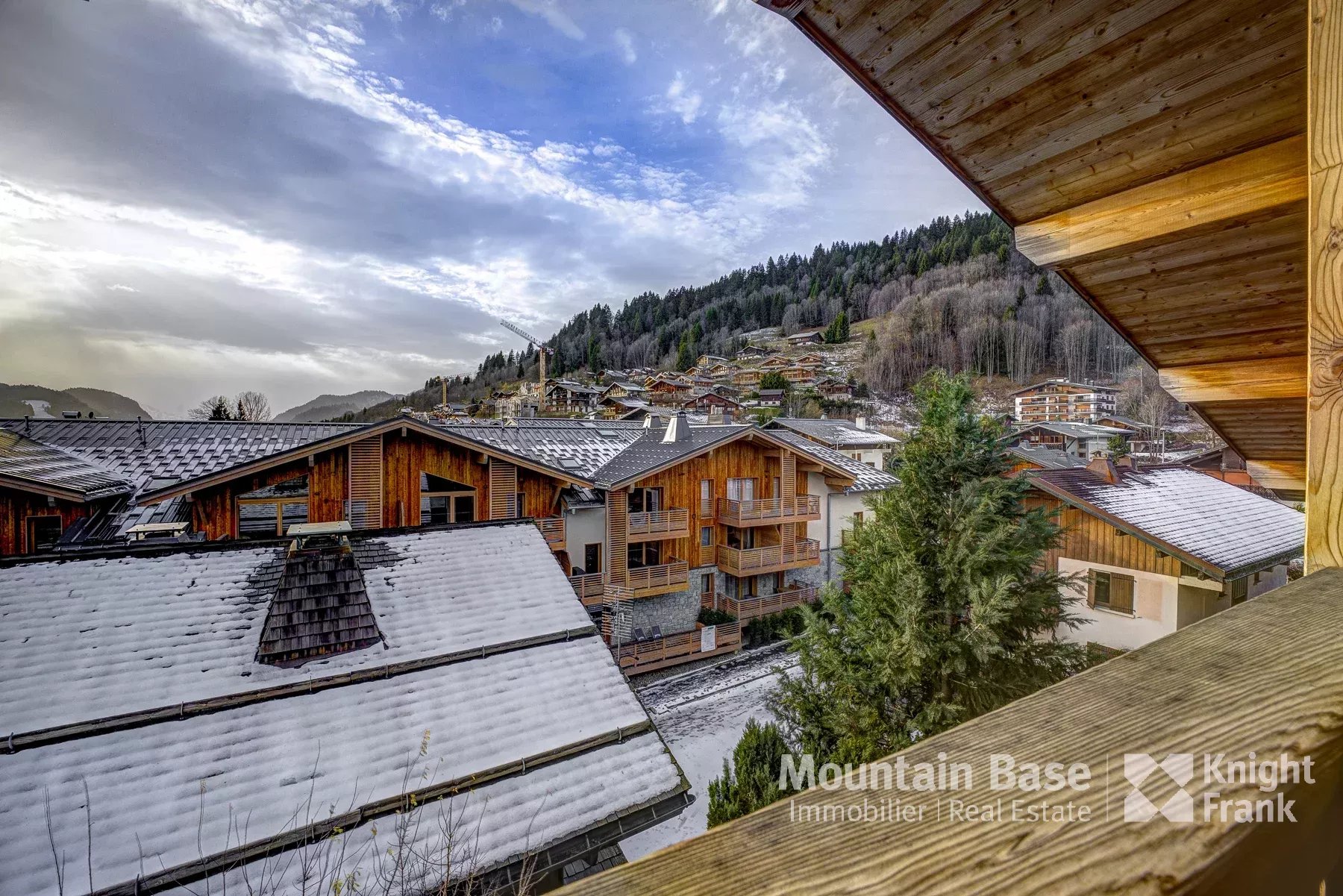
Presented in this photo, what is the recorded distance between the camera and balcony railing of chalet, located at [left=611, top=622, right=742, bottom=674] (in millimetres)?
14602

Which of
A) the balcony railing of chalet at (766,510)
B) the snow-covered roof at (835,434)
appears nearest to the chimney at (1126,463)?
the balcony railing of chalet at (766,510)

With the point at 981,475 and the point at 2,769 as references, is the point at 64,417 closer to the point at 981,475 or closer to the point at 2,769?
the point at 2,769

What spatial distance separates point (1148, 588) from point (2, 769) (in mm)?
17024

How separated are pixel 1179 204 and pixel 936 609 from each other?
627cm

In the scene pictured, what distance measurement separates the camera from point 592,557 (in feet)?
51.5

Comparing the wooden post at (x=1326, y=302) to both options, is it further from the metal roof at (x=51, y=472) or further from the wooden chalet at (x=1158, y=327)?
the metal roof at (x=51, y=472)

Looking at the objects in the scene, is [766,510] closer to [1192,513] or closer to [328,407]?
[1192,513]

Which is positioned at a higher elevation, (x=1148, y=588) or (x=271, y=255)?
(x=271, y=255)

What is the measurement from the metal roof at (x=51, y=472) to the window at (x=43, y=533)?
901 mm

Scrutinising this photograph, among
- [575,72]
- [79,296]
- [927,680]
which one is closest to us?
[927,680]

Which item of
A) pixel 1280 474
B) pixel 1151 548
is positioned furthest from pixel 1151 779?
pixel 1151 548

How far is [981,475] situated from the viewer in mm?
8219

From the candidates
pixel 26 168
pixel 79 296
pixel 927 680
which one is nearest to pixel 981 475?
pixel 927 680

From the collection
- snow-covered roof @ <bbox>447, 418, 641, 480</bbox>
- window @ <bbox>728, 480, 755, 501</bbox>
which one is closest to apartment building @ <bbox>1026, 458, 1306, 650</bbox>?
window @ <bbox>728, 480, 755, 501</bbox>
